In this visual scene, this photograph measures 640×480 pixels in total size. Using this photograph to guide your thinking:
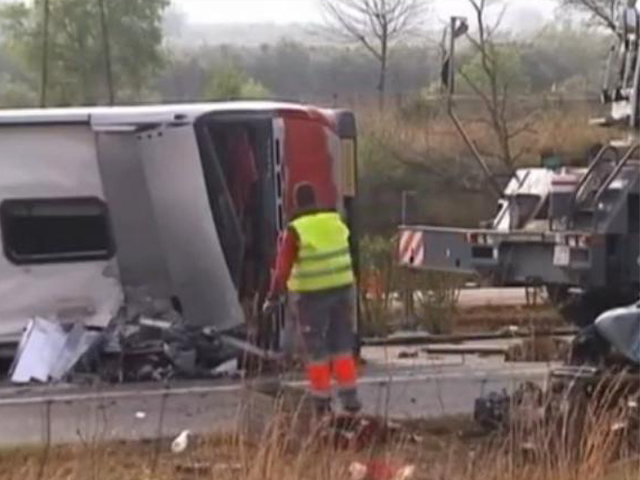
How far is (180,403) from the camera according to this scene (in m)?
14.7

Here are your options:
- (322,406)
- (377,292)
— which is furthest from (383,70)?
(322,406)

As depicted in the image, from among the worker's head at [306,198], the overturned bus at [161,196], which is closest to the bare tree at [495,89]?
the overturned bus at [161,196]

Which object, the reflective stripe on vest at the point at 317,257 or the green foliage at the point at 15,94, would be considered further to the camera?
the green foliage at the point at 15,94

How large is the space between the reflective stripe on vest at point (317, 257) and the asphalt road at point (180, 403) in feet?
2.47

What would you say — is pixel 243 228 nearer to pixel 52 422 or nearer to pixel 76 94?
pixel 52 422

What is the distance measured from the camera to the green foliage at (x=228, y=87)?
44.2m

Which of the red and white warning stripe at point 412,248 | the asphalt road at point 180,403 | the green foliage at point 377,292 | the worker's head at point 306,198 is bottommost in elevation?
the green foliage at point 377,292

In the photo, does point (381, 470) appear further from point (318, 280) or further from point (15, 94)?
point (15, 94)

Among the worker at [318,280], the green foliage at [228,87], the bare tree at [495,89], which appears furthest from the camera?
the green foliage at [228,87]

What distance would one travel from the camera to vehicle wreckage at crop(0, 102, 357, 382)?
1673 cm

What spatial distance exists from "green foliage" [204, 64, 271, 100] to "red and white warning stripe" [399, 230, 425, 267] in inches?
928

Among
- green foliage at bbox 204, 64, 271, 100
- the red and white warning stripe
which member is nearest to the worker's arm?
the red and white warning stripe

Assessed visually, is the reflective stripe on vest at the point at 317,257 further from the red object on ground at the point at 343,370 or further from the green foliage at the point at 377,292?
the green foliage at the point at 377,292

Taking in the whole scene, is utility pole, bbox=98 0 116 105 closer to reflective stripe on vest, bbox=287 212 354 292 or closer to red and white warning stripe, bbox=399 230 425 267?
red and white warning stripe, bbox=399 230 425 267
